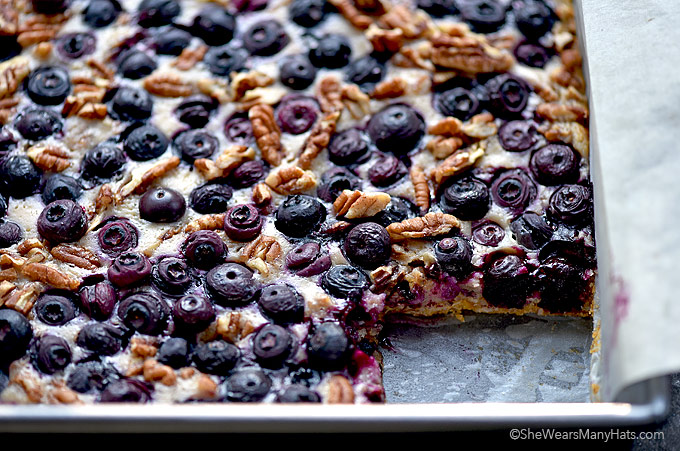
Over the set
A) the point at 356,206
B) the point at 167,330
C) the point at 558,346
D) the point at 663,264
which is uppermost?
the point at 663,264

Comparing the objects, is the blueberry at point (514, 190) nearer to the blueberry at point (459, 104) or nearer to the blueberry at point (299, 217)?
the blueberry at point (459, 104)

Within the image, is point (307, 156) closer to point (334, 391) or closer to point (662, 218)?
point (334, 391)

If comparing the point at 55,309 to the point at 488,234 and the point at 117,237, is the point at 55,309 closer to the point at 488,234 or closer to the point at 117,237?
the point at 117,237

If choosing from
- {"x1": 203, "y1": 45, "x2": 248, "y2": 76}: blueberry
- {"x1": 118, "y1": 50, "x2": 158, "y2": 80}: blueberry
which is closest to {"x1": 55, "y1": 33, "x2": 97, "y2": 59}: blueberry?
{"x1": 118, "y1": 50, "x2": 158, "y2": 80}: blueberry

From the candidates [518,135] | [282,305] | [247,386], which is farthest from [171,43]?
[247,386]

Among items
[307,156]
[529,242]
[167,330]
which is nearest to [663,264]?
[529,242]

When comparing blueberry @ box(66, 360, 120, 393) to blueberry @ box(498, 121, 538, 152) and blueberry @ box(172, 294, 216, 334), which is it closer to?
blueberry @ box(172, 294, 216, 334)

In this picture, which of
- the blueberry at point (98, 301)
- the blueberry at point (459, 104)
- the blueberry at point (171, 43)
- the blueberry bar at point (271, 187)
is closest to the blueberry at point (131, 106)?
the blueberry bar at point (271, 187)
